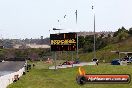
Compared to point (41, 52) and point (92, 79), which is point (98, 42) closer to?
point (41, 52)

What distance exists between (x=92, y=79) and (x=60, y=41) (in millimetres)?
29953

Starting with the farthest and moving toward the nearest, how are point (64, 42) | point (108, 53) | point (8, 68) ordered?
point (108, 53), point (8, 68), point (64, 42)

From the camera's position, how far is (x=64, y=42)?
59.3 metres

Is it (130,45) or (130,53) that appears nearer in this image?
(130,53)

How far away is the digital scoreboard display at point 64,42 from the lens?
58156 millimetres

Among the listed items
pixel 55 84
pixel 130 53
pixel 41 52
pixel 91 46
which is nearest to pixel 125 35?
pixel 91 46

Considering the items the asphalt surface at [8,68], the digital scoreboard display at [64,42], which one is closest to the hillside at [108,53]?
the asphalt surface at [8,68]

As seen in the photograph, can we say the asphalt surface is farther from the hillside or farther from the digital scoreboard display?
the hillside

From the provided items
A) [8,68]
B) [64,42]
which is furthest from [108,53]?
[64,42]

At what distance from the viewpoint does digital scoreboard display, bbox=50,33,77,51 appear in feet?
191

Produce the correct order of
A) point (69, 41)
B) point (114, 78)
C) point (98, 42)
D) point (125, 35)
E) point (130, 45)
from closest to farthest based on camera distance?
point (114, 78) → point (69, 41) → point (130, 45) → point (125, 35) → point (98, 42)

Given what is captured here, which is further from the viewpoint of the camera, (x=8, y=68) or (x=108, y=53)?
(x=108, y=53)

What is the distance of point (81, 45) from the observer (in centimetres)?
16612

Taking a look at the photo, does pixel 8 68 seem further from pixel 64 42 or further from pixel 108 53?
pixel 108 53
